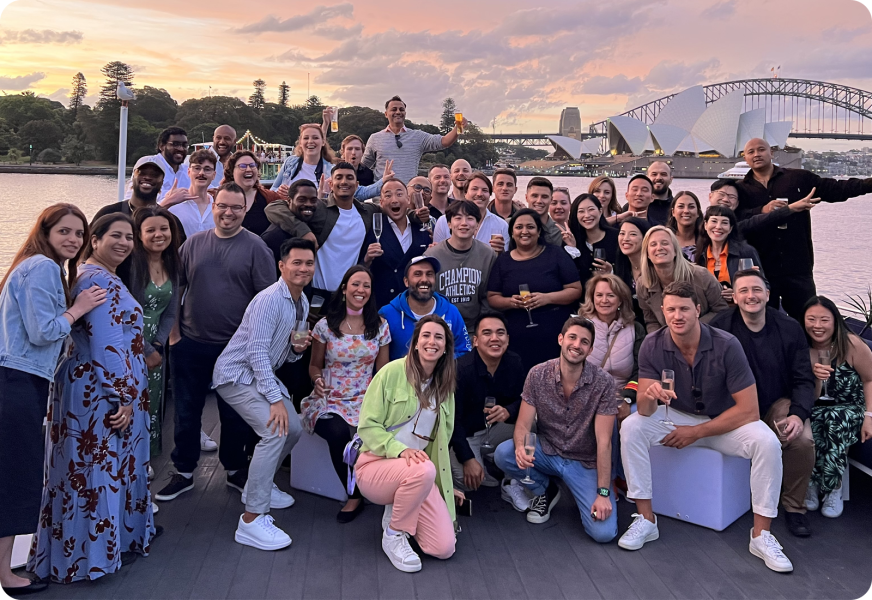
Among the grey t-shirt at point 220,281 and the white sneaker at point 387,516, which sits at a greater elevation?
the grey t-shirt at point 220,281

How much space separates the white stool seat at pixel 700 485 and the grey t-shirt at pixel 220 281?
2.29 meters

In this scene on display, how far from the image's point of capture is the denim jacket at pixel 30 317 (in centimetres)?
245

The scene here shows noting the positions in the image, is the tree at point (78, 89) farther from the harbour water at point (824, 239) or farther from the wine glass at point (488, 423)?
the wine glass at point (488, 423)

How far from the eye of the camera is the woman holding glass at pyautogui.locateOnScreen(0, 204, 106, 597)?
8.06ft

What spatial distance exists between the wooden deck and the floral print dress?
540 millimetres

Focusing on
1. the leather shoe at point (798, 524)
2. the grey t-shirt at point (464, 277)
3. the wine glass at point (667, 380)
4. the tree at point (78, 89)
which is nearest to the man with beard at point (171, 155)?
the grey t-shirt at point (464, 277)

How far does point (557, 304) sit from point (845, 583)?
2.06m

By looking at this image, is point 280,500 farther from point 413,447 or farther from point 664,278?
point 664,278

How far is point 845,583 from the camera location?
2.85m

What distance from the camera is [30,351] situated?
2490 mm

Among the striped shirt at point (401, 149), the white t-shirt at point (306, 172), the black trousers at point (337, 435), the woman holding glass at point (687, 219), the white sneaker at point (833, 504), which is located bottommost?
the white sneaker at point (833, 504)

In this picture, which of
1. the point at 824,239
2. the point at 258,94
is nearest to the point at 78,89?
the point at 258,94

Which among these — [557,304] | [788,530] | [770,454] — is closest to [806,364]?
[770,454]

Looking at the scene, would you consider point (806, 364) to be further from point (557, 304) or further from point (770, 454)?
point (557, 304)
